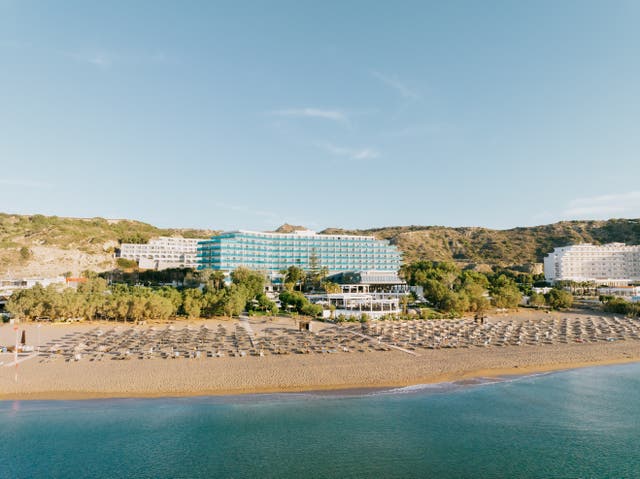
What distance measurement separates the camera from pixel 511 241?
184625mm

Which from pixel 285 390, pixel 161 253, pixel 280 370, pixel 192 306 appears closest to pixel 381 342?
pixel 280 370

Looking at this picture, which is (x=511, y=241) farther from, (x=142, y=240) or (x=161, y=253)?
(x=142, y=240)

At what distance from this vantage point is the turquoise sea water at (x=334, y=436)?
67.9ft

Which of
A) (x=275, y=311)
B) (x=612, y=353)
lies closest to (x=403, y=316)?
(x=275, y=311)

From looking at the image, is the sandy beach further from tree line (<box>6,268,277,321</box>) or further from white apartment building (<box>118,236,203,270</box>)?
white apartment building (<box>118,236,203,270</box>)

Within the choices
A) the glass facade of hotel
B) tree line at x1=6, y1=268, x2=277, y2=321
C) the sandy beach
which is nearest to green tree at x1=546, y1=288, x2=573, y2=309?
the sandy beach

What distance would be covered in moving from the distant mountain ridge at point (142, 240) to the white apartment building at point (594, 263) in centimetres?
2206

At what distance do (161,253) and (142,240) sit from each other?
11.2 m

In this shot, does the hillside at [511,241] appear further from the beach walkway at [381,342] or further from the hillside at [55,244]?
the beach walkway at [381,342]

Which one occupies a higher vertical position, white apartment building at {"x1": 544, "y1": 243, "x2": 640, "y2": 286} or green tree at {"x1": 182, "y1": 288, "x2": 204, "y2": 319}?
white apartment building at {"x1": 544, "y1": 243, "x2": 640, "y2": 286}

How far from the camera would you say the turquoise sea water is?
67.9 ft

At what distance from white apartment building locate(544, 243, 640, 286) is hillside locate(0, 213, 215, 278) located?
138 meters

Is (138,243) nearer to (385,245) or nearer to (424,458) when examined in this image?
(385,245)

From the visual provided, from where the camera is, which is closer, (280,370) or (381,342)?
(280,370)
